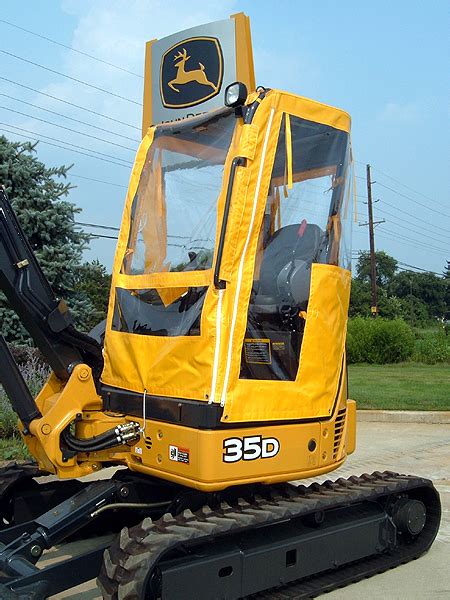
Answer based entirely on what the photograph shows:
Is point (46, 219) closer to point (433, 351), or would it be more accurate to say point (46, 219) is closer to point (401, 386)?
point (401, 386)

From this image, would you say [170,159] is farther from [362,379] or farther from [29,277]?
[362,379]

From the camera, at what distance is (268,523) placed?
4.04 metres

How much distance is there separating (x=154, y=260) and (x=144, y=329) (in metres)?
0.47

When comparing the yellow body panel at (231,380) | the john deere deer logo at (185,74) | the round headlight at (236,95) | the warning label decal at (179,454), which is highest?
the john deere deer logo at (185,74)

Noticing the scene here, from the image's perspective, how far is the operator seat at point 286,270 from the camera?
13.7 feet

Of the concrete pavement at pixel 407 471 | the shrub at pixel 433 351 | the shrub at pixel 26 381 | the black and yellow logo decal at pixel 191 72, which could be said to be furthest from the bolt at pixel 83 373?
the shrub at pixel 433 351

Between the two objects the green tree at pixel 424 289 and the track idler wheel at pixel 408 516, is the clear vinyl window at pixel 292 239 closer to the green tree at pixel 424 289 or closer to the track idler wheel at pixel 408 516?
the track idler wheel at pixel 408 516

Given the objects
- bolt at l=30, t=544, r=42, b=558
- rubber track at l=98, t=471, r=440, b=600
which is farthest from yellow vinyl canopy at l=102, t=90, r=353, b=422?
bolt at l=30, t=544, r=42, b=558

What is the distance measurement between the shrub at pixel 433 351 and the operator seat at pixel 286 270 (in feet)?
57.5

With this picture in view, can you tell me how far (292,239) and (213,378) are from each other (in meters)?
1.02

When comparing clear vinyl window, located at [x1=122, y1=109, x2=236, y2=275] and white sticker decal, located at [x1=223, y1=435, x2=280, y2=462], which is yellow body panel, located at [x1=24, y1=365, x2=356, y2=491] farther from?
clear vinyl window, located at [x1=122, y1=109, x2=236, y2=275]

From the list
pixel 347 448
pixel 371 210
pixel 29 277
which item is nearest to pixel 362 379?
pixel 347 448

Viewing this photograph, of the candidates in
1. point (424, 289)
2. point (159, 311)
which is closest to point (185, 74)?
point (159, 311)

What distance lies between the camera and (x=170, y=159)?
15.0 feet
